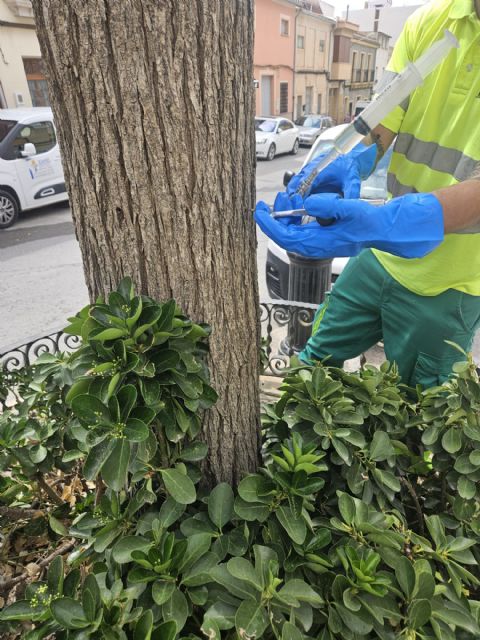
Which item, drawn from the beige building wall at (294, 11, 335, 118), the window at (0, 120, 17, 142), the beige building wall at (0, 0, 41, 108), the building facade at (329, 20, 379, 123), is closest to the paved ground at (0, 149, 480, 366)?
the window at (0, 120, 17, 142)

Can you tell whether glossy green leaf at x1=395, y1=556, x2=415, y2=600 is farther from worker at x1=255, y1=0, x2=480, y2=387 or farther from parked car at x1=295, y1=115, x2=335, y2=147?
parked car at x1=295, y1=115, x2=335, y2=147

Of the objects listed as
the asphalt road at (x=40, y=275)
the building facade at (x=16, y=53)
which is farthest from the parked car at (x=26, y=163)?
the building facade at (x=16, y=53)

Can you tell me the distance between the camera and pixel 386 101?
1.48 metres

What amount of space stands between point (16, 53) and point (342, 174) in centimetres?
1389

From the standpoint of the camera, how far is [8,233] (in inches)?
283

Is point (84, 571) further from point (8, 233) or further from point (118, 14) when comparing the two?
point (8, 233)

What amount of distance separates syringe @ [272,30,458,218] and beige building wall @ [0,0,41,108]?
1303cm

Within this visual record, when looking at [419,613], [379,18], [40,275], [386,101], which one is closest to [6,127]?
[40,275]

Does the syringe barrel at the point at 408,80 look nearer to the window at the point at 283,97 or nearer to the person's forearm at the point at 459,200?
the person's forearm at the point at 459,200

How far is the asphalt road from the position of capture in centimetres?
450

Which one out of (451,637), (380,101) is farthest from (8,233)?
(451,637)

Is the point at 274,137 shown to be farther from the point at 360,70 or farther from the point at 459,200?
the point at 360,70

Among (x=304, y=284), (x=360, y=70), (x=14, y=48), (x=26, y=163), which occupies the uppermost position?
(x=14, y=48)

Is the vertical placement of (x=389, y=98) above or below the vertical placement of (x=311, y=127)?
above
